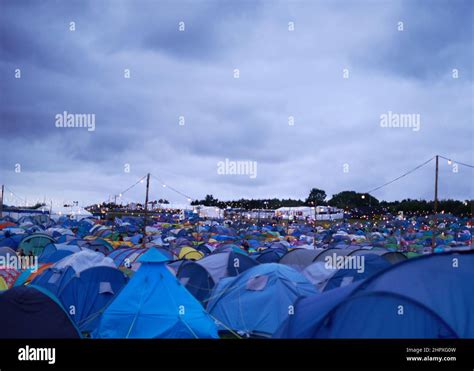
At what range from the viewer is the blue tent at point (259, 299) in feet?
30.1

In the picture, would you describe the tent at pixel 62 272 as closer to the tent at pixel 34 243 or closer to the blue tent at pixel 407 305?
the blue tent at pixel 407 305

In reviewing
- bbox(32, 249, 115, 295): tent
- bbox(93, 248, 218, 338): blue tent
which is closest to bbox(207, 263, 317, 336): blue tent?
bbox(93, 248, 218, 338): blue tent

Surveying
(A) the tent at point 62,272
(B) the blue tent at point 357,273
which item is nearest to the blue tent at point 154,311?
(A) the tent at point 62,272

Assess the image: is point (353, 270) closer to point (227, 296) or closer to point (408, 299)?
point (227, 296)

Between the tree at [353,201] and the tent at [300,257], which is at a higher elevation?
the tree at [353,201]

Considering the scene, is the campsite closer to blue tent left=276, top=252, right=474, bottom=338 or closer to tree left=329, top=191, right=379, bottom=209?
blue tent left=276, top=252, right=474, bottom=338

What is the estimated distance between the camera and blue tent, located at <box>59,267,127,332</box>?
1023 cm

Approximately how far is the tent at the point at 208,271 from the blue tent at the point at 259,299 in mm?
1771

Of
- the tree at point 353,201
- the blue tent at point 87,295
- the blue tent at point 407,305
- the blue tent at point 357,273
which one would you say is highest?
the tree at point 353,201

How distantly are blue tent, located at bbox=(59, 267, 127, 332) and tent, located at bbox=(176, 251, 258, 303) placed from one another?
217 centimetres

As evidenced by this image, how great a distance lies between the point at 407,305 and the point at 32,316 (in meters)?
5.15

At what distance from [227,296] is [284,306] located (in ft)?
4.55
